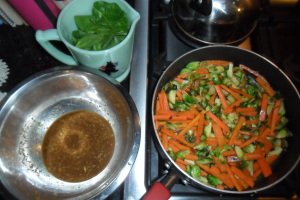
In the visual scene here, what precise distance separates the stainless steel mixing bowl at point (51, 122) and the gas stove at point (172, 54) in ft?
0.17

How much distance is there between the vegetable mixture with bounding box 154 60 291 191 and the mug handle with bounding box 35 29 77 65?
0.23 metres

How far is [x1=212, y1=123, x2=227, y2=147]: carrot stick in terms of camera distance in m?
0.69

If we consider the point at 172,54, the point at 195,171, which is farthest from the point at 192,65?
the point at 195,171

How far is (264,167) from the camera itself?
684 millimetres

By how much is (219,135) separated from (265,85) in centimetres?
19

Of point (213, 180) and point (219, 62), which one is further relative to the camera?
point (219, 62)

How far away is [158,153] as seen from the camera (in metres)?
0.68

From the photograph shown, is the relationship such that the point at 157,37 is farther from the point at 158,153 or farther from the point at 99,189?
the point at 99,189

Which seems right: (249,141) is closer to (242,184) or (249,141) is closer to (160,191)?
(242,184)

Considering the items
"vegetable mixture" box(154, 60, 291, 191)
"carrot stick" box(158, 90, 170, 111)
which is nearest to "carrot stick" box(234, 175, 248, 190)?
"vegetable mixture" box(154, 60, 291, 191)

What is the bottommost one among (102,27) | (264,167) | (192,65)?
(264,167)

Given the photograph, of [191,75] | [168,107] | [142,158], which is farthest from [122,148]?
[191,75]

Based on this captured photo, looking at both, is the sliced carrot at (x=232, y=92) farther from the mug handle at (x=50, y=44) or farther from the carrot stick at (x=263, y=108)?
the mug handle at (x=50, y=44)

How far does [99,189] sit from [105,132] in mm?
133
